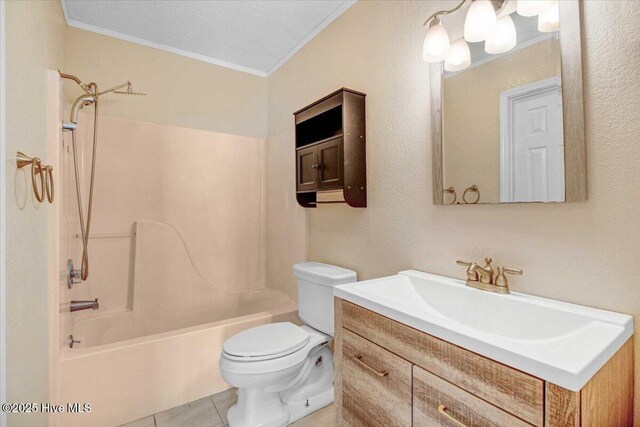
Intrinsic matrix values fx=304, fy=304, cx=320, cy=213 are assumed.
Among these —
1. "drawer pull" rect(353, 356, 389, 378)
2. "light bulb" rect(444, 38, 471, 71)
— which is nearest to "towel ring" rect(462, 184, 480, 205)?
"light bulb" rect(444, 38, 471, 71)

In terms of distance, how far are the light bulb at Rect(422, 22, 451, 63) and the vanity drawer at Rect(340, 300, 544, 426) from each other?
3.62 ft

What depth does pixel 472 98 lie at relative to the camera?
126 cm

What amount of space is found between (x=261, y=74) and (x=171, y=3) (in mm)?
1043

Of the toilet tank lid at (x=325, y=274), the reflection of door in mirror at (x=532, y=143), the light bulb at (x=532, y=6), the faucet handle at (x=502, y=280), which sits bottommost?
the toilet tank lid at (x=325, y=274)

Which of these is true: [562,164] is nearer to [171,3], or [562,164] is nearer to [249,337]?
[249,337]

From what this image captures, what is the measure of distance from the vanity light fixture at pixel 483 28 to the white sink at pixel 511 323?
0.92 m

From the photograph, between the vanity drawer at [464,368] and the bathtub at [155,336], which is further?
the bathtub at [155,336]

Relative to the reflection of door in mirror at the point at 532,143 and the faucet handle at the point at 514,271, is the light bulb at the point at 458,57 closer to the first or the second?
the reflection of door in mirror at the point at 532,143

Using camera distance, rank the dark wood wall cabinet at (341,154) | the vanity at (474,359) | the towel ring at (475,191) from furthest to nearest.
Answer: the dark wood wall cabinet at (341,154) → the towel ring at (475,191) → the vanity at (474,359)

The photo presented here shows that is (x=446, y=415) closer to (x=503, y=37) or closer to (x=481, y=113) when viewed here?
(x=481, y=113)

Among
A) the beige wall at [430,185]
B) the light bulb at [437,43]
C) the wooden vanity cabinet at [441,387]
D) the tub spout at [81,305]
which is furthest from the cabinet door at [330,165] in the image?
the tub spout at [81,305]

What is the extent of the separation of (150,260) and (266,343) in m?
1.35

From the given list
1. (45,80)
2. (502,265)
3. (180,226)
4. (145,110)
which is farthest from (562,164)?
(145,110)

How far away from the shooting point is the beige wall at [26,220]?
908mm
